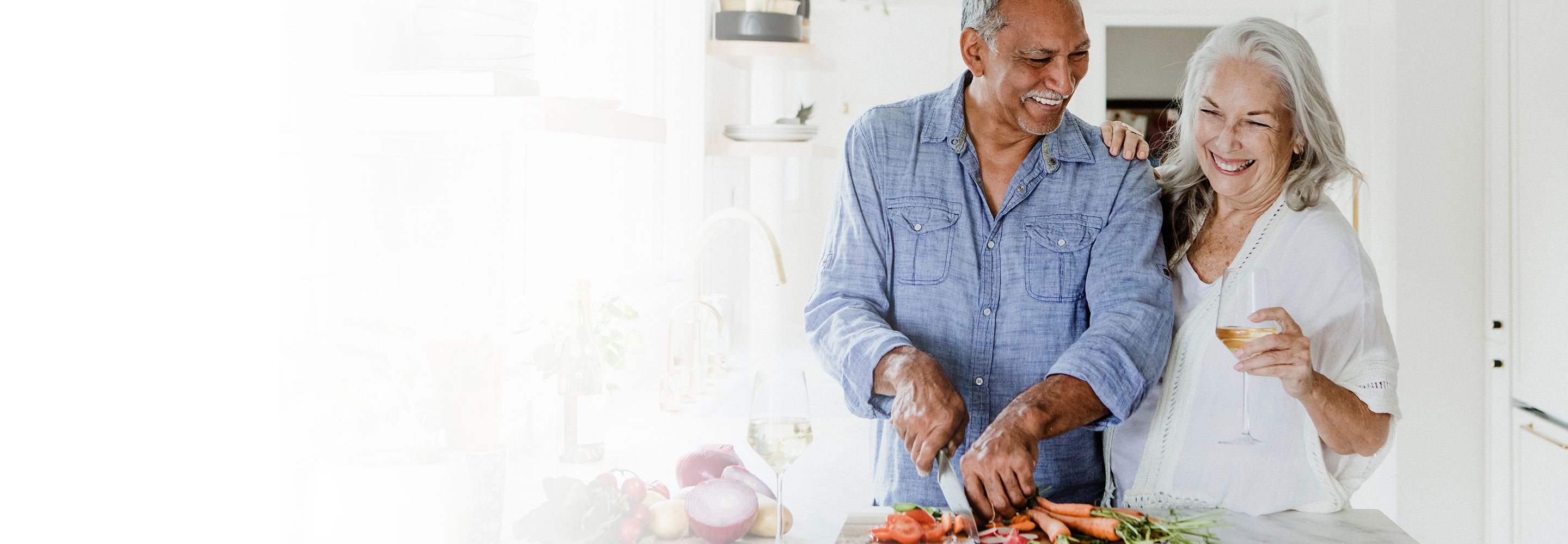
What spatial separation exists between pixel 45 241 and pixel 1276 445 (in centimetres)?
150

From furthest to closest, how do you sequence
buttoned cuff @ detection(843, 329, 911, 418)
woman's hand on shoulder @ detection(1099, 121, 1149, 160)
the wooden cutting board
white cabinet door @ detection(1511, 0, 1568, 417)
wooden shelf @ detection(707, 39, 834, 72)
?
wooden shelf @ detection(707, 39, 834, 72), white cabinet door @ detection(1511, 0, 1568, 417), woman's hand on shoulder @ detection(1099, 121, 1149, 160), buttoned cuff @ detection(843, 329, 911, 418), the wooden cutting board

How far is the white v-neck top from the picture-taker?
1.56 metres

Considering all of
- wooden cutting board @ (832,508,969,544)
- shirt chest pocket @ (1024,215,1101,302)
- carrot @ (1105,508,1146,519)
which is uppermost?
shirt chest pocket @ (1024,215,1101,302)

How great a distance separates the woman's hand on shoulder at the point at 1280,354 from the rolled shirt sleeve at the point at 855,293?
455mm

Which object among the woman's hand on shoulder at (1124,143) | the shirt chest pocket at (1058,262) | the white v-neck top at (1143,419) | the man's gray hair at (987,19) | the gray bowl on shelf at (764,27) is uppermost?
the gray bowl on shelf at (764,27)

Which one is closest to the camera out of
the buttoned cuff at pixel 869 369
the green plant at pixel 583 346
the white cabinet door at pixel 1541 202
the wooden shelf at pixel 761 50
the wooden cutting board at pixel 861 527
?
the wooden cutting board at pixel 861 527

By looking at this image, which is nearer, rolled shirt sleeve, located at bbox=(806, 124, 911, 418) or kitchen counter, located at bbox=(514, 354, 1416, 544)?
kitchen counter, located at bbox=(514, 354, 1416, 544)

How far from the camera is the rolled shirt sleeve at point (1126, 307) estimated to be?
1392 mm

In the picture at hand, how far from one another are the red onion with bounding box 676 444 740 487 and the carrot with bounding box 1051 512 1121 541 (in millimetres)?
480

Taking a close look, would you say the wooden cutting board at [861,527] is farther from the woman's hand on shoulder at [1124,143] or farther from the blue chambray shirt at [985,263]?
the woman's hand on shoulder at [1124,143]

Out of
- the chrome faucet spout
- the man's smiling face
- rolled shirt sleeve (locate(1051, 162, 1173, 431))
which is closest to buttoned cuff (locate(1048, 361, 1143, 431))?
rolled shirt sleeve (locate(1051, 162, 1173, 431))

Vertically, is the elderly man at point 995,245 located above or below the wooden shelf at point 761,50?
below

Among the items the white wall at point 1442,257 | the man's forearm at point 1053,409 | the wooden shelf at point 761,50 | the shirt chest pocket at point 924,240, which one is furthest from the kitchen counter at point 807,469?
the white wall at point 1442,257

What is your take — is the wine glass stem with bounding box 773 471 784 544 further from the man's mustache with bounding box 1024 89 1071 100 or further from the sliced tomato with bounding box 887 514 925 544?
the man's mustache with bounding box 1024 89 1071 100
